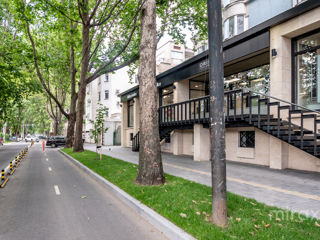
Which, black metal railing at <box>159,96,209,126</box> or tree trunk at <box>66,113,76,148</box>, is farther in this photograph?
tree trunk at <box>66,113,76,148</box>

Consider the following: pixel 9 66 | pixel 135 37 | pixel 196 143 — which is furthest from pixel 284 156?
pixel 9 66

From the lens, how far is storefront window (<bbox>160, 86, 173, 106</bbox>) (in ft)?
62.2

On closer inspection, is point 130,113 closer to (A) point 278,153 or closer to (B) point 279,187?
(A) point 278,153

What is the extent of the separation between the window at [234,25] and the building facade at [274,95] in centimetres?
278

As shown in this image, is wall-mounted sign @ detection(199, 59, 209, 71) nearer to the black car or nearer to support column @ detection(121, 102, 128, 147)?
support column @ detection(121, 102, 128, 147)

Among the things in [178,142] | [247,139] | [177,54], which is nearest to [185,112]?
[178,142]

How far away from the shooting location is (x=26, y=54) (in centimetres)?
1934

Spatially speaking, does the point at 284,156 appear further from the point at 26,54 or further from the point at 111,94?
the point at 111,94

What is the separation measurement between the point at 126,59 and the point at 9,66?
959 cm

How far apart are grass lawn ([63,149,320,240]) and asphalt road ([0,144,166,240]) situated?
1.89 ft

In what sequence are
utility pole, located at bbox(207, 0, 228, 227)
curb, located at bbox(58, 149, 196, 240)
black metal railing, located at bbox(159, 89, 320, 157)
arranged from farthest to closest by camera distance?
1. black metal railing, located at bbox(159, 89, 320, 157)
2. utility pole, located at bbox(207, 0, 228, 227)
3. curb, located at bbox(58, 149, 196, 240)

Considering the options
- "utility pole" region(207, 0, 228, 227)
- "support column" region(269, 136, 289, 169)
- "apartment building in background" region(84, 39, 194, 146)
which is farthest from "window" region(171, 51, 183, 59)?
"utility pole" region(207, 0, 228, 227)

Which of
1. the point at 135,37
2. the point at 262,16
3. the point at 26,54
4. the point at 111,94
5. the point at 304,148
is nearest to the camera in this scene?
the point at 304,148

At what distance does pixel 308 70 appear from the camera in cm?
962
